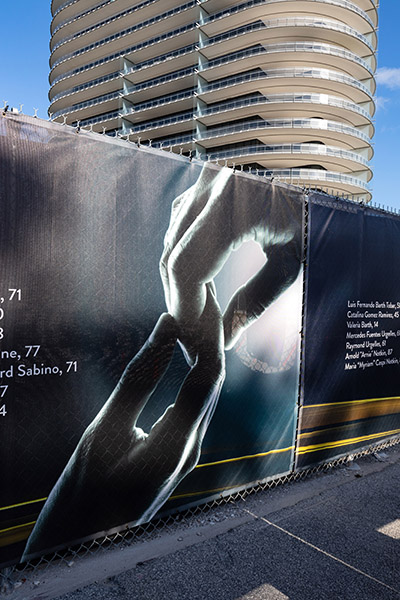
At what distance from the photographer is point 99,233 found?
2777mm

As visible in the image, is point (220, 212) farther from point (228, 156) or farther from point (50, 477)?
point (228, 156)

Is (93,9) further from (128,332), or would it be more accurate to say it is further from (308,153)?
(128,332)

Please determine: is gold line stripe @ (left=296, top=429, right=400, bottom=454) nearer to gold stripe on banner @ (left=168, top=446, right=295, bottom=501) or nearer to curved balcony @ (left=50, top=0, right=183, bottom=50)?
gold stripe on banner @ (left=168, top=446, right=295, bottom=501)

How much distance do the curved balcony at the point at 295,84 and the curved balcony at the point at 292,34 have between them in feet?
10.8

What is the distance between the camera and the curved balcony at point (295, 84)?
137ft

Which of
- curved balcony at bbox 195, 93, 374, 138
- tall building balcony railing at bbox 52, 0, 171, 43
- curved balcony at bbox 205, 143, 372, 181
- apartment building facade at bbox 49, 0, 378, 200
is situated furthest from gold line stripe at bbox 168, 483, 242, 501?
tall building balcony railing at bbox 52, 0, 171, 43

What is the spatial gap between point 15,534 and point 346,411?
3.37m

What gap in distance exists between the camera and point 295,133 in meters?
42.0

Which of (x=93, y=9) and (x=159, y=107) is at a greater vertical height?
(x=93, y=9)

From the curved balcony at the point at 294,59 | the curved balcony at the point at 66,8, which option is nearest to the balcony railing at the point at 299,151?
the curved balcony at the point at 294,59

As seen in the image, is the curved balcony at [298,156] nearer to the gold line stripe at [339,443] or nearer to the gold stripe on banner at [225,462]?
the gold line stripe at [339,443]

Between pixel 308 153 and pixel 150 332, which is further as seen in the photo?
pixel 308 153

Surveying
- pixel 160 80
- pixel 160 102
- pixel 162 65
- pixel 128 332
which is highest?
pixel 162 65

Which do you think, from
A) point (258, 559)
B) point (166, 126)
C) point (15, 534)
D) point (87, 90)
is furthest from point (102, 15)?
point (258, 559)
